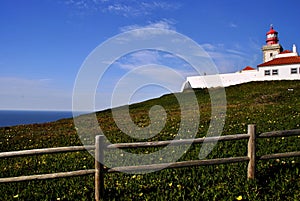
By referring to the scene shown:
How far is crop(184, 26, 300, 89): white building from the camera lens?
67.8m

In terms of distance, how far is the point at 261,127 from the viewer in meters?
16.9

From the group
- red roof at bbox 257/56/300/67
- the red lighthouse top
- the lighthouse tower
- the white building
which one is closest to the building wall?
the white building

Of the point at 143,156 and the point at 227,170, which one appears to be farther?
the point at 143,156

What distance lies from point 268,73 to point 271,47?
20418mm

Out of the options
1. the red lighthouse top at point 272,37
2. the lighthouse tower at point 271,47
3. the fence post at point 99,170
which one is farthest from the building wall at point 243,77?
the fence post at point 99,170

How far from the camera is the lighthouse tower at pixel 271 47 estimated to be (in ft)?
287

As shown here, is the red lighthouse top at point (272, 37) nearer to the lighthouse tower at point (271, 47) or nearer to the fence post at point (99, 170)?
the lighthouse tower at point (271, 47)

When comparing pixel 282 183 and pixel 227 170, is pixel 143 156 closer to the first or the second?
pixel 227 170

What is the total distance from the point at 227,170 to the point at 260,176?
1.01m

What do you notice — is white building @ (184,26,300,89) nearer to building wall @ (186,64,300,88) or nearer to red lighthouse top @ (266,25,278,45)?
building wall @ (186,64,300,88)

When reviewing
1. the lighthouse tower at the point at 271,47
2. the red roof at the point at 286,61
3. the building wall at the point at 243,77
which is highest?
the lighthouse tower at the point at 271,47

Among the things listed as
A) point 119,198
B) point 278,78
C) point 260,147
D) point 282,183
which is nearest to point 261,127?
point 260,147

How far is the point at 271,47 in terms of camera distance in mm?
88125

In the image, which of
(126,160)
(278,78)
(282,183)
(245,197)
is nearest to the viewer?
(245,197)
